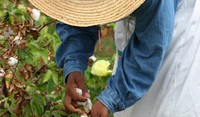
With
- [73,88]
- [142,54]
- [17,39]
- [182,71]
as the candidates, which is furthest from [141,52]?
[17,39]

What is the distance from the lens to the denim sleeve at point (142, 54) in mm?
1858

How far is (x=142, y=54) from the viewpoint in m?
1.91

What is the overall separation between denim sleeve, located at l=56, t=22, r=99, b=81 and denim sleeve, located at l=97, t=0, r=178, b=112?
243mm

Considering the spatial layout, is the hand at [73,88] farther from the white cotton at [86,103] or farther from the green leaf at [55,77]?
the green leaf at [55,77]

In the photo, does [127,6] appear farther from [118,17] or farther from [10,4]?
[10,4]

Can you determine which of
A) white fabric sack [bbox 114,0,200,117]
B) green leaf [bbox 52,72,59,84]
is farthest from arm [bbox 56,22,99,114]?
white fabric sack [bbox 114,0,200,117]

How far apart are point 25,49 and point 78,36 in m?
0.24

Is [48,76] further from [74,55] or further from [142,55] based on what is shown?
[142,55]

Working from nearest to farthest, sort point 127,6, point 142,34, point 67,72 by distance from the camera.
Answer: point 127,6
point 142,34
point 67,72

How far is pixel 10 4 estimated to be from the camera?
2414mm

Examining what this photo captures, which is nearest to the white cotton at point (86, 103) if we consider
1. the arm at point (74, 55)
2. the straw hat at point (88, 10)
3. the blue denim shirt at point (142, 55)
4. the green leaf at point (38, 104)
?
the arm at point (74, 55)

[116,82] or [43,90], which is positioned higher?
[116,82]

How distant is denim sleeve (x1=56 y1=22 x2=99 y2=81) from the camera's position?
2178 millimetres

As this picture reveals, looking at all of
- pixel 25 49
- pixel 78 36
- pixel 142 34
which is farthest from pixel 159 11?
pixel 25 49
